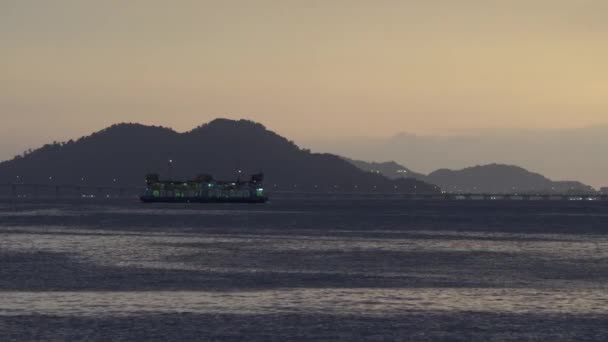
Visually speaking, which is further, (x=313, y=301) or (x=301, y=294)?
(x=301, y=294)

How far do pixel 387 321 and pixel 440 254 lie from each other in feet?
143

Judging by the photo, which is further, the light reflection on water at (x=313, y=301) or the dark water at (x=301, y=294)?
the light reflection on water at (x=313, y=301)

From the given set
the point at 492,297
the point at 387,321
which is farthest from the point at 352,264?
the point at 387,321

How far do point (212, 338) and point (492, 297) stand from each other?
1704 centimetres

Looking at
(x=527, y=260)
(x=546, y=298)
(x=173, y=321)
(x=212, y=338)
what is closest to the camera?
(x=212, y=338)

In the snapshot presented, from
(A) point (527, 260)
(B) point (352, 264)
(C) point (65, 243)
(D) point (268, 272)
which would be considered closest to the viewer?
(D) point (268, 272)

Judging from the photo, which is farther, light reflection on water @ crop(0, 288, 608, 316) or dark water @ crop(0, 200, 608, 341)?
light reflection on water @ crop(0, 288, 608, 316)

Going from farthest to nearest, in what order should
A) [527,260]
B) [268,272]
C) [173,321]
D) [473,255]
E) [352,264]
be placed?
1. [473,255]
2. [527,260]
3. [352,264]
4. [268,272]
5. [173,321]

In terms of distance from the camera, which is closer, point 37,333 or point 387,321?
point 37,333

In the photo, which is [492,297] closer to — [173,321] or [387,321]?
[387,321]

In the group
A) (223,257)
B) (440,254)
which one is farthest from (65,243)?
(440,254)

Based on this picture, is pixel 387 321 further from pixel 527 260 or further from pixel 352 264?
pixel 527 260

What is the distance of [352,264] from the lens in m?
71.0

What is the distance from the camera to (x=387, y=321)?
133 feet
